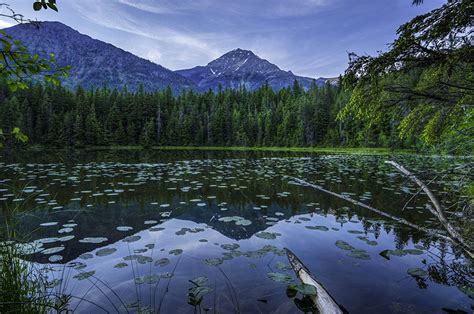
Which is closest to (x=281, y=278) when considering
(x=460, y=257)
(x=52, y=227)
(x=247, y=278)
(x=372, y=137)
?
(x=247, y=278)

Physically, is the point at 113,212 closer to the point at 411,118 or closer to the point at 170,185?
the point at 170,185

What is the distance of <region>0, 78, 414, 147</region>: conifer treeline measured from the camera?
2283 inches

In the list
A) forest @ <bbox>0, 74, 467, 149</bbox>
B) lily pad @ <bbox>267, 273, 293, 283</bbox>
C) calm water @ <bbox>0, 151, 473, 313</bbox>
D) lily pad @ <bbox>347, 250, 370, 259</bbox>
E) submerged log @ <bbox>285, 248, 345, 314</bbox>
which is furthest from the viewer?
forest @ <bbox>0, 74, 467, 149</bbox>

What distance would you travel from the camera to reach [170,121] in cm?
6994

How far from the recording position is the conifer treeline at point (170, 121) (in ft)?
190

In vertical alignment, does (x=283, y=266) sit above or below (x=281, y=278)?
below

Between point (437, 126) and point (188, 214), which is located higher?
point (437, 126)

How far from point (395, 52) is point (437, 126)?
2698 mm

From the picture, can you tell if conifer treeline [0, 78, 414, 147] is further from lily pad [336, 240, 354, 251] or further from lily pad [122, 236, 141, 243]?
lily pad [122, 236, 141, 243]

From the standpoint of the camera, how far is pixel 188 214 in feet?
27.3

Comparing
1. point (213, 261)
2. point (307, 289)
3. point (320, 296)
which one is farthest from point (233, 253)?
point (320, 296)

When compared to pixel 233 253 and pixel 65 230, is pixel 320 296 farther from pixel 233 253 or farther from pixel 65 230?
pixel 65 230

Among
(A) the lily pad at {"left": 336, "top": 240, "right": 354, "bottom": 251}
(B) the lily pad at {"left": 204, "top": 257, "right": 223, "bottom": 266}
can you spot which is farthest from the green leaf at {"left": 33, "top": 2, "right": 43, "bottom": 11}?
(A) the lily pad at {"left": 336, "top": 240, "right": 354, "bottom": 251}

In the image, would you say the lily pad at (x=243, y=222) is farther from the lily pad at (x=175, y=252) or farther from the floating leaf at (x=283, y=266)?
the floating leaf at (x=283, y=266)
